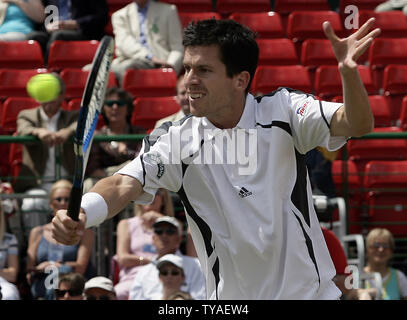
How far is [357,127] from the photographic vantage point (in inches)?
154

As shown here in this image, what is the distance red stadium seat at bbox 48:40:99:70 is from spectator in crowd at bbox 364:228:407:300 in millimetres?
4247

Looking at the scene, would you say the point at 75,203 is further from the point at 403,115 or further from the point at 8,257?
the point at 403,115

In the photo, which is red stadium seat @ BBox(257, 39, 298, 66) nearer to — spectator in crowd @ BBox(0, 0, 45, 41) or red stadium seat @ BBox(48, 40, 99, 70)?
red stadium seat @ BBox(48, 40, 99, 70)

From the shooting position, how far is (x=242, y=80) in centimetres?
430

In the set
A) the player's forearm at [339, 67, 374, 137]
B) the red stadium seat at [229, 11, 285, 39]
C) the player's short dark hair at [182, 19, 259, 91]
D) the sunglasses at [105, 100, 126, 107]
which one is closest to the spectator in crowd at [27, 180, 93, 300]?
the sunglasses at [105, 100, 126, 107]

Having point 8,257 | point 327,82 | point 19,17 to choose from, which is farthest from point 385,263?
point 19,17

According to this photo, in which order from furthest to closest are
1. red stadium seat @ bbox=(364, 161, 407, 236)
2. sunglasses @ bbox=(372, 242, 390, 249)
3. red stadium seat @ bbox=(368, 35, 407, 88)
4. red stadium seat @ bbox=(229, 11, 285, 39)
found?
1. red stadium seat @ bbox=(229, 11, 285, 39)
2. red stadium seat @ bbox=(368, 35, 407, 88)
3. red stadium seat @ bbox=(364, 161, 407, 236)
4. sunglasses @ bbox=(372, 242, 390, 249)

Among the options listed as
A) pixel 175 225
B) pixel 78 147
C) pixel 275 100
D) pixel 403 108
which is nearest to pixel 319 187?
pixel 175 225

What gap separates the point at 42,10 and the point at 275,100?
23.9ft

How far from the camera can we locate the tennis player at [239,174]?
13.5ft

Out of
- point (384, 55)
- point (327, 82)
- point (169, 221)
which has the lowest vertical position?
point (169, 221)

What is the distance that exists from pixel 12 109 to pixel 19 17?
5.79 ft

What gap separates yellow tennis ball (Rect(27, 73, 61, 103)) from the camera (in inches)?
348
